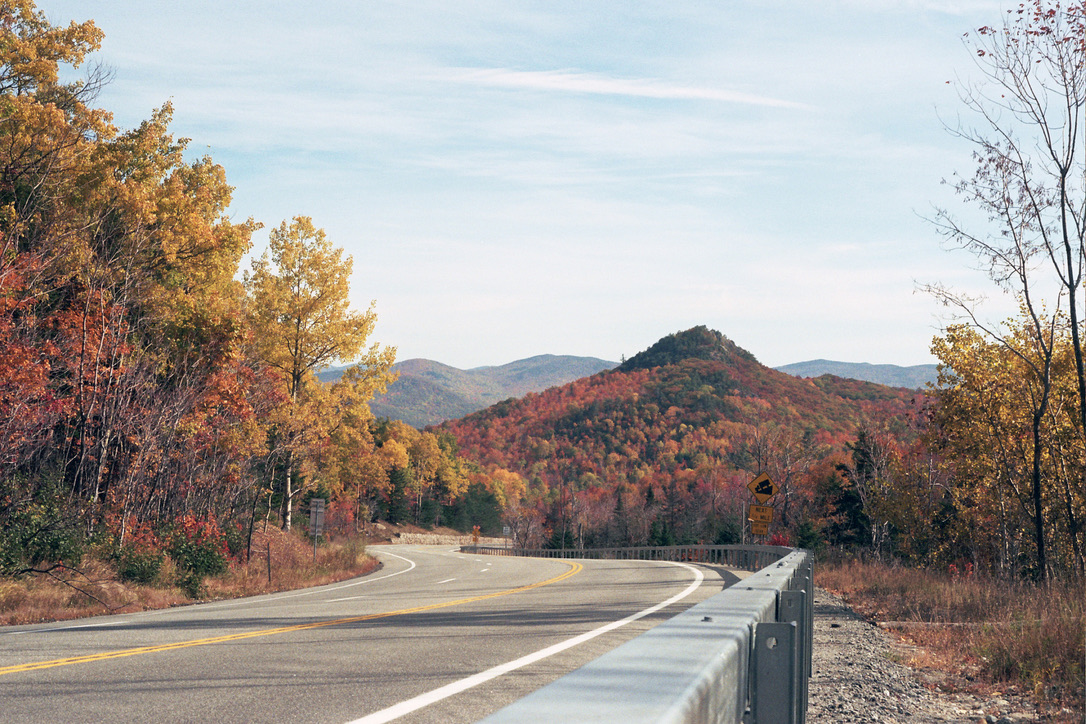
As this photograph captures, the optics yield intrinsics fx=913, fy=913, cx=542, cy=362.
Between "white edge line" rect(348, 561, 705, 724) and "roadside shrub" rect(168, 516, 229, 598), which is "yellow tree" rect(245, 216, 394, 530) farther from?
"white edge line" rect(348, 561, 705, 724)

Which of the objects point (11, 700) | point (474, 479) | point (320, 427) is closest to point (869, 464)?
point (320, 427)

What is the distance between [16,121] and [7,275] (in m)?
5.70

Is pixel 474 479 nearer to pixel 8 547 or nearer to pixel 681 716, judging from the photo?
pixel 8 547

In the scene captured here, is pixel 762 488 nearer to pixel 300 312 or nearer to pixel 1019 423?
pixel 1019 423

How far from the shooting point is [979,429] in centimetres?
2927

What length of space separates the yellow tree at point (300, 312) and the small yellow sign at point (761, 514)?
17.3 meters

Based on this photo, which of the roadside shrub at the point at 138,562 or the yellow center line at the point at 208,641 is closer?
the yellow center line at the point at 208,641

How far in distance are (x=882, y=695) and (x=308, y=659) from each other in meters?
5.26

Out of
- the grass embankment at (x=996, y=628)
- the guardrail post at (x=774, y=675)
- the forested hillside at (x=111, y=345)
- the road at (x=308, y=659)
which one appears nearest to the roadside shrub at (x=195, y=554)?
the forested hillside at (x=111, y=345)

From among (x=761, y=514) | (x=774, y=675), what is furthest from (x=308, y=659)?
(x=761, y=514)

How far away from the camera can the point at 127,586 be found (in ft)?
60.7

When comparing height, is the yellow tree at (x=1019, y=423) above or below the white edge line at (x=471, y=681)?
above

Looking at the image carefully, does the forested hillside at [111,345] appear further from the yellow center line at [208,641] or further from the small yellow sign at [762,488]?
the small yellow sign at [762,488]

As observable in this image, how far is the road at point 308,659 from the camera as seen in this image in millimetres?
6410
